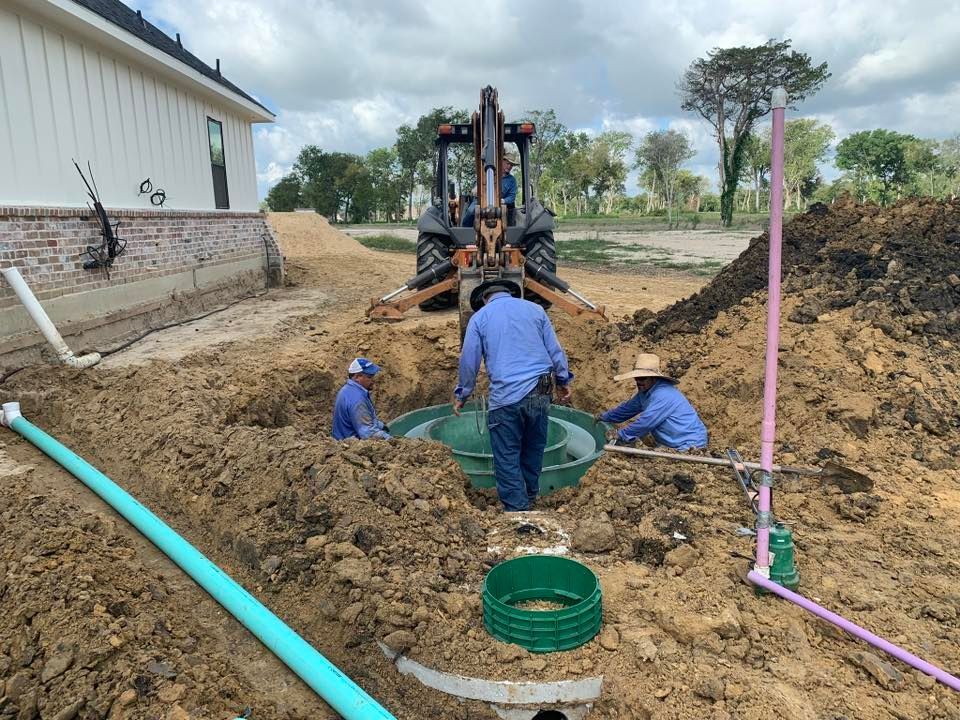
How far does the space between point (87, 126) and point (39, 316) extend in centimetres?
324

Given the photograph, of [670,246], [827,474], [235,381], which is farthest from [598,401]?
[670,246]

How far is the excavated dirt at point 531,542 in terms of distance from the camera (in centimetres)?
257

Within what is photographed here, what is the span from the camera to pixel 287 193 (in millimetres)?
46188

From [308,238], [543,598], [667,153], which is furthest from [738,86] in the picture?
[543,598]

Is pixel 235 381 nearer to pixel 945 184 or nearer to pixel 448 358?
pixel 448 358

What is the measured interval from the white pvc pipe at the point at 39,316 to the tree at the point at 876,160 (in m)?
38.8

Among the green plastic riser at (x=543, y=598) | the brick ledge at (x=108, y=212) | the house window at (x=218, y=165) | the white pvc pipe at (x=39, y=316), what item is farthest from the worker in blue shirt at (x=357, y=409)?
the house window at (x=218, y=165)

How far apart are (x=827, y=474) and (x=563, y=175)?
1792 inches

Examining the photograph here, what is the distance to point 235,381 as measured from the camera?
6.50 metres

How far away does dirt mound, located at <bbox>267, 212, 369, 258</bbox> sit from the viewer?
783 inches

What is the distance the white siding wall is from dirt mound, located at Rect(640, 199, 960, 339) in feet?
22.4

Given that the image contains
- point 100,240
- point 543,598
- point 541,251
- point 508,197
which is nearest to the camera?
point 543,598

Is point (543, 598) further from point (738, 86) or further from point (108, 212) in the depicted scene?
point (738, 86)

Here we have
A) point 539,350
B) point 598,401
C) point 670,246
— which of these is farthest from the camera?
point 670,246
